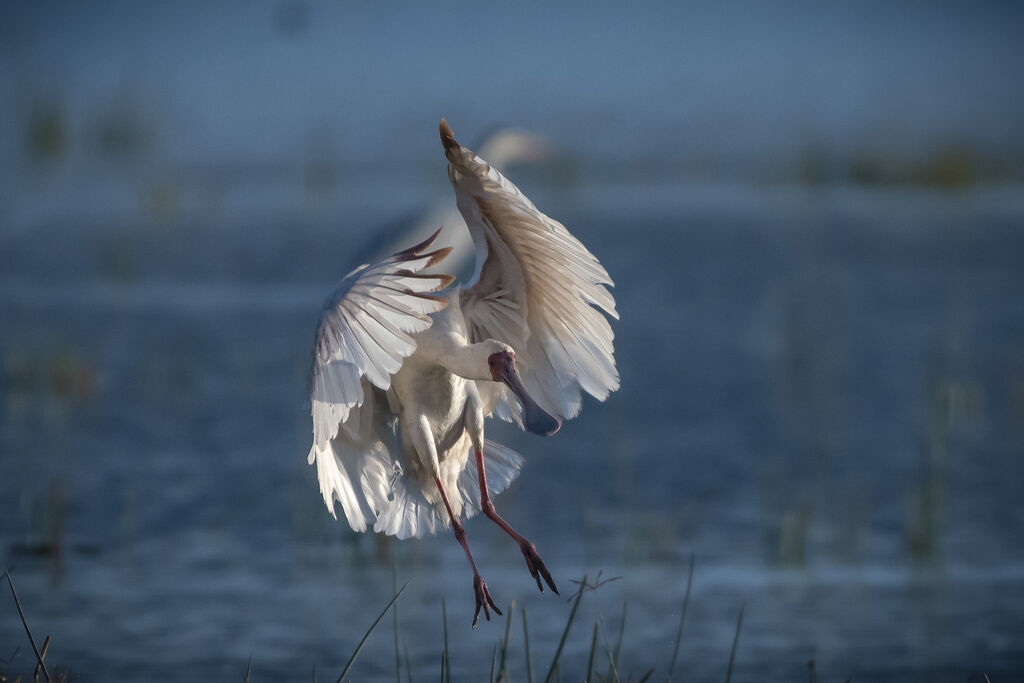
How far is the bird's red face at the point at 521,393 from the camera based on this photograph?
15.8ft

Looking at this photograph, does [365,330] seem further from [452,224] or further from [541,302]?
[452,224]

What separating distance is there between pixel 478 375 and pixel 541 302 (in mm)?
387

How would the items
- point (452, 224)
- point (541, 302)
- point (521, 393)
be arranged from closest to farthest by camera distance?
1. point (521, 393)
2. point (541, 302)
3. point (452, 224)

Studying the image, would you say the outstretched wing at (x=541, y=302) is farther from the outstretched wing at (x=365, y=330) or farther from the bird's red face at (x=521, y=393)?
the outstretched wing at (x=365, y=330)

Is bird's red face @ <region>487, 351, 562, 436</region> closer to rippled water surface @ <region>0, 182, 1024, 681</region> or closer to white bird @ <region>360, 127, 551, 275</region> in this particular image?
white bird @ <region>360, 127, 551, 275</region>

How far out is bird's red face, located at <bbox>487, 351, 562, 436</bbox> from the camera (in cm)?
483

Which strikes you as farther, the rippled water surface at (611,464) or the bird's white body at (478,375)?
the rippled water surface at (611,464)

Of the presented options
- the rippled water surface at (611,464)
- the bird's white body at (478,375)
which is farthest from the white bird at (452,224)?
the bird's white body at (478,375)

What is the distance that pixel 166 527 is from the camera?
8531 mm

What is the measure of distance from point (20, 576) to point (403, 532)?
3.30 metres

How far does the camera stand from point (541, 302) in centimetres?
513

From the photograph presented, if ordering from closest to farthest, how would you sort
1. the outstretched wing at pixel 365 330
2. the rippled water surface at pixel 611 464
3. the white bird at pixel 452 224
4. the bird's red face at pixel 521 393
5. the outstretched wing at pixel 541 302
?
the outstretched wing at pixel 365 330
the outstretched wing at pixel 541 302
the bird's red face at pixel 521 393
the white bird at pixel 452 224
the rippled water surface at pixel 611 464

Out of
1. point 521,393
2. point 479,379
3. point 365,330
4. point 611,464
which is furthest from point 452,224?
point 611,464

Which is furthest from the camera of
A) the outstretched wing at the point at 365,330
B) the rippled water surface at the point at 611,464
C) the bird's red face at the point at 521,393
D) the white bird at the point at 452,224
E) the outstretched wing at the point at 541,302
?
the rippled water surface at the point at 611,464
